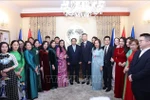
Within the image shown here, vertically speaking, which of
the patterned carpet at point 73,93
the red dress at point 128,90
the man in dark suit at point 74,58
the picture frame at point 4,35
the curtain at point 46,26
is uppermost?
the curtain at point 46,26

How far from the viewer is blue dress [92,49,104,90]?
173 inches

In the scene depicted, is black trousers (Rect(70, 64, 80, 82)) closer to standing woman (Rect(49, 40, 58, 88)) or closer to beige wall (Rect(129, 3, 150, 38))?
standing woman (Rect(49, 40, 58, 88))

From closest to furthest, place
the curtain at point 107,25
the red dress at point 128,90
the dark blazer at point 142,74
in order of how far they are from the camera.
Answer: the dark blazer at point 142,74 → the red dress at point 128,90 → the curtain at point 107,25

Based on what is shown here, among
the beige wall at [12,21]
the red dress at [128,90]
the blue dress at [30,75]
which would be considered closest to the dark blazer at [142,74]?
the red dress at [128,90]

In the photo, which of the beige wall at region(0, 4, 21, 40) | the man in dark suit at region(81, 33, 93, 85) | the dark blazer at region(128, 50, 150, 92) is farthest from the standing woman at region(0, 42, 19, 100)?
the beige wall at region(0, 4, 21, 40)

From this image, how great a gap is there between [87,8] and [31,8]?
11.1ft

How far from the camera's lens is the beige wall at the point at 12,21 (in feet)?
17.0

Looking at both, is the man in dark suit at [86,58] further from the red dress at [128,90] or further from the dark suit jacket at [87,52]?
the red dress at [128,90]

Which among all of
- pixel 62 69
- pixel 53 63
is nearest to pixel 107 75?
pixel 62 69

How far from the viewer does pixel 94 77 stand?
14.8 ft

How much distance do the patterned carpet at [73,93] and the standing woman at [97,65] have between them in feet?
0.79

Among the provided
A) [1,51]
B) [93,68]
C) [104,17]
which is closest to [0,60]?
[1,51]

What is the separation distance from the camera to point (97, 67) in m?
4.43

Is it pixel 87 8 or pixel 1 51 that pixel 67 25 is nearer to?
pixel 87 8
